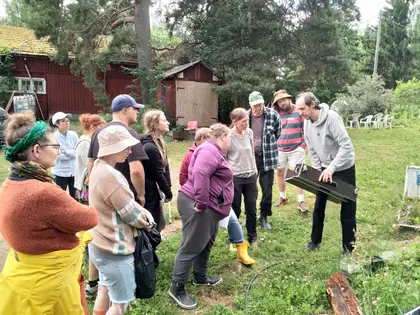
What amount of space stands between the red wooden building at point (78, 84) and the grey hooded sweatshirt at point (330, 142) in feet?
38.8

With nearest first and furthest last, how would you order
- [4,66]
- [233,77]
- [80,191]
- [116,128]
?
[116,128] → [80,191] → [233,77] → [4,66]

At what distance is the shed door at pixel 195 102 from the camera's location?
51.8ft

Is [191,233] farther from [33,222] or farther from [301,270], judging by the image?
[33,222]

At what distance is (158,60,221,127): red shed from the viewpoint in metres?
15.6

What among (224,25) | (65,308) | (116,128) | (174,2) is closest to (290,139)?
(116,128)

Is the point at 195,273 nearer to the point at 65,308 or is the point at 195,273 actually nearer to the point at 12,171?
the point at 65,308

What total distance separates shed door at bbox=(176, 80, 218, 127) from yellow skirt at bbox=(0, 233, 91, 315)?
13.7m

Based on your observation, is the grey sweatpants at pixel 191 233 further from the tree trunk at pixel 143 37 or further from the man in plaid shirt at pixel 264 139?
the tree trunk at pixel 143 37

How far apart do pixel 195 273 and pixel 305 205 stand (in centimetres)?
304

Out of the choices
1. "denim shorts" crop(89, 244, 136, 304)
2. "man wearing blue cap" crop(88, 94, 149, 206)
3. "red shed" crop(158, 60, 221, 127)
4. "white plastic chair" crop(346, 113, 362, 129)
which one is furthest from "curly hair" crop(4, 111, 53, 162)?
"white plastic chair" crop(346, 113, 362, 129)

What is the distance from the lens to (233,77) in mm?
14797

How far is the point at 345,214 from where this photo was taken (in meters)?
4.11

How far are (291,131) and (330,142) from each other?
1924 mm

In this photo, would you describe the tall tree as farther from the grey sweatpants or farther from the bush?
the bush
